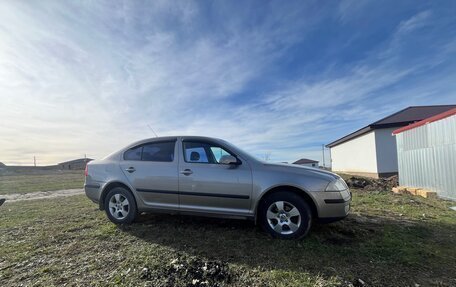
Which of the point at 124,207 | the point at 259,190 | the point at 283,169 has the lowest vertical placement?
the point at 124,207

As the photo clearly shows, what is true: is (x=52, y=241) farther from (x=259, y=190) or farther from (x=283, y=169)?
(x=283, y=169)

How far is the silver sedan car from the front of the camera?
13.5ft

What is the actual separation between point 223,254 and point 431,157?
8808mm

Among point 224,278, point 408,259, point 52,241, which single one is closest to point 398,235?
point 408,259

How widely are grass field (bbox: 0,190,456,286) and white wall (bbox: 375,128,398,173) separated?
11940mm

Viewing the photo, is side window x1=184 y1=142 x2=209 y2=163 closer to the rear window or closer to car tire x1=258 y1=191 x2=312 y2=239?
the rear window

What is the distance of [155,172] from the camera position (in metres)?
4.92

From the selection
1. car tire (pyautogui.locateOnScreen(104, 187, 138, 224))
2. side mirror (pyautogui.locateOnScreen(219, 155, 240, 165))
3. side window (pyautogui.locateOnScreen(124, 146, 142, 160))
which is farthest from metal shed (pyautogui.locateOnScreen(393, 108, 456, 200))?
car tire (pyautogui.locateOnScreen(104, 187, 138, 224))

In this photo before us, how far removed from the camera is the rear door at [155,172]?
4.80 meters

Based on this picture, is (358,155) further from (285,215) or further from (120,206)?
(120,206)

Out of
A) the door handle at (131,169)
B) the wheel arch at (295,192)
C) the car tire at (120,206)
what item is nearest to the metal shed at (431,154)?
the wheel arch at (295,192)

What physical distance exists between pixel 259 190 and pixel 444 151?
293 inches

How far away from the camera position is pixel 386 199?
8141mm

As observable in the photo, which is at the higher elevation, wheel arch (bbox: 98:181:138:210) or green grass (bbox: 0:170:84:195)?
wheel arch (bbox: 98:181:138:210)
